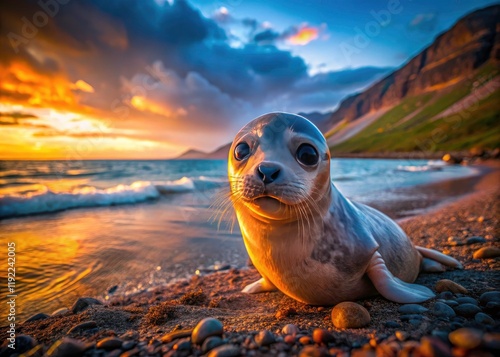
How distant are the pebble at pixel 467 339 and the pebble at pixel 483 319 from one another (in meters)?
0.67

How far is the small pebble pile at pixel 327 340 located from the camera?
1312 mm

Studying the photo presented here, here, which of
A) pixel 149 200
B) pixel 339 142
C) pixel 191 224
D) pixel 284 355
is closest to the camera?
pixel 284 355

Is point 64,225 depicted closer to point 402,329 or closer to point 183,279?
point 183,279

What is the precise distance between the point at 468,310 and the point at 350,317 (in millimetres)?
872

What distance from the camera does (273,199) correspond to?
6.56 feet

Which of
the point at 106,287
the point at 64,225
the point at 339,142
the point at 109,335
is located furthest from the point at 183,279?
the point at 339,142

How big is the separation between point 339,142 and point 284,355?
4673 inches

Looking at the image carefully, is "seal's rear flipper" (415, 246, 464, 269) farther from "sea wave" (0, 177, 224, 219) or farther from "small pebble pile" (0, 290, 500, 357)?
"sea wave" (0, 177, 224, 219)

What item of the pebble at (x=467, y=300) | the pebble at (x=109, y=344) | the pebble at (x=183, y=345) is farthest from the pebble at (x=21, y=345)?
the pebble at (x=467, y=300)

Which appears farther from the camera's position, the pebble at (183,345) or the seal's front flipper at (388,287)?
the seal's front flipper at (388,287)

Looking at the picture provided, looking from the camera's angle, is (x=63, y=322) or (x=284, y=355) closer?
(x=284, y=355)

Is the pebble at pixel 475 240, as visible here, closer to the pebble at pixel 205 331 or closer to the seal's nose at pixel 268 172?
the seal's nose at pixel 268 172

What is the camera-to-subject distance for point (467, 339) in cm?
129

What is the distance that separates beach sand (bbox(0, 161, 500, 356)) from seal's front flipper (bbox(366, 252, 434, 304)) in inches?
3.0
